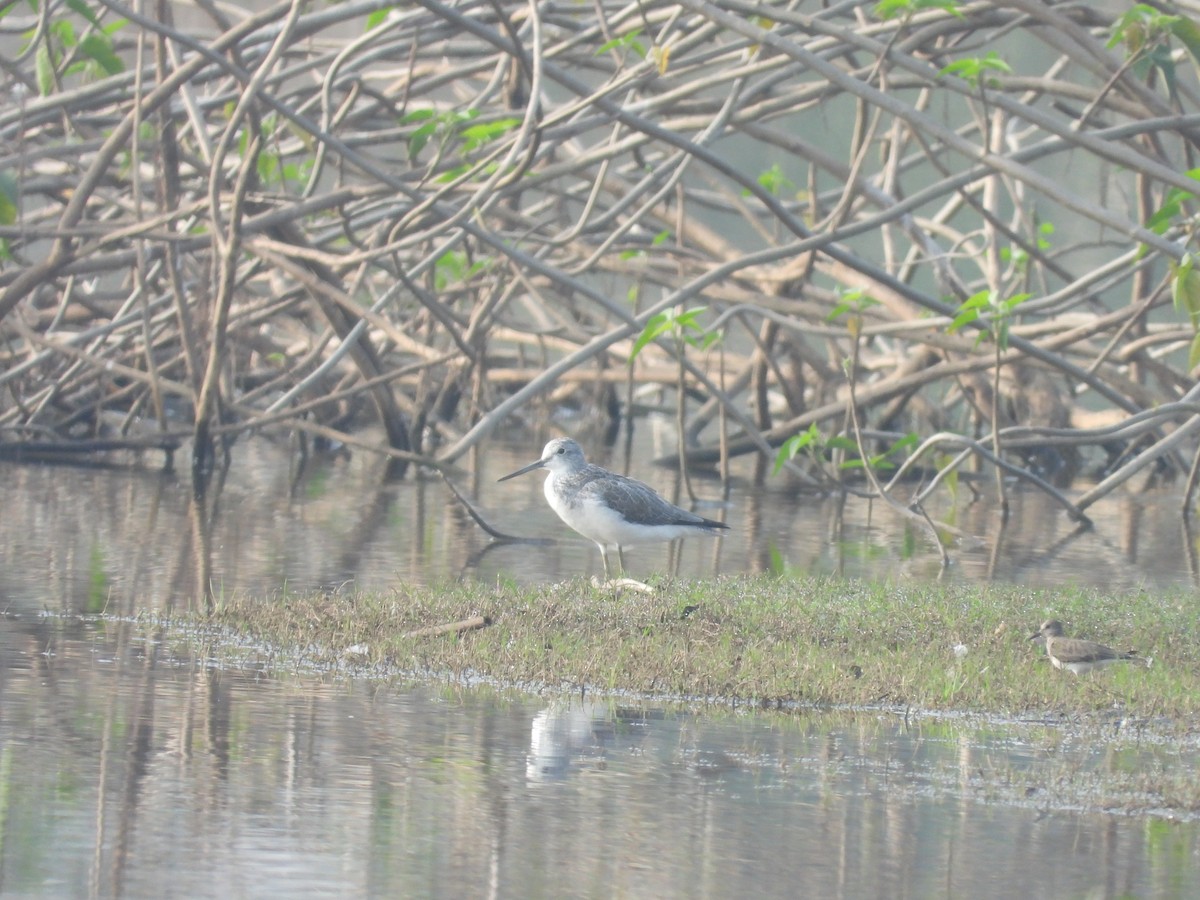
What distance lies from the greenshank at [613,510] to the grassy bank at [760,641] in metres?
0.56

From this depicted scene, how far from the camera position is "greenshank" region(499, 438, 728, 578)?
8617 millimetres

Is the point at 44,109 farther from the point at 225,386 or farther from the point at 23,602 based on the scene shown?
the point at 23,602

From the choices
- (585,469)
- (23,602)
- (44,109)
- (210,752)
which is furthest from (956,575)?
(44,109)

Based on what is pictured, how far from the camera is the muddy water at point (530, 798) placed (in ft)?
14.9

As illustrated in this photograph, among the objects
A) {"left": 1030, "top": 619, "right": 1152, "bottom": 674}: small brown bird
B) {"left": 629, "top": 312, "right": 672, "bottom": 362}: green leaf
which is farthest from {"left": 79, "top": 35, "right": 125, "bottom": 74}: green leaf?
{"left": 1030, "top": 619, "right": 1152, "bottom": 674}: small brown bird

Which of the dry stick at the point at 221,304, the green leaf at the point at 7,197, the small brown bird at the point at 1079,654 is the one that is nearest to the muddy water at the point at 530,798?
the small brown bird at the point at 1079,654

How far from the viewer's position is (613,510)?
28.2ft

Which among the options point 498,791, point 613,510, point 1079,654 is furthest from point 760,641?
point 498,791

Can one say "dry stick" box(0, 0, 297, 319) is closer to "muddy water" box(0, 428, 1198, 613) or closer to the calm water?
"muddy water" box(0, 428, 1198, 613)

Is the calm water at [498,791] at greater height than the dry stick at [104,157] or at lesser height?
lesser

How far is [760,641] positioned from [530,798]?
6.61 feet

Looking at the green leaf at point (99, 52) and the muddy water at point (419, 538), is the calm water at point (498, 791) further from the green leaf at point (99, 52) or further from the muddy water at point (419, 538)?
the green leaf at point (99, 52)

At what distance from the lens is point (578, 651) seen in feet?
22.2

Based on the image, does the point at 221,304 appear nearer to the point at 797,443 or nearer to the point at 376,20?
the point at 376,20
